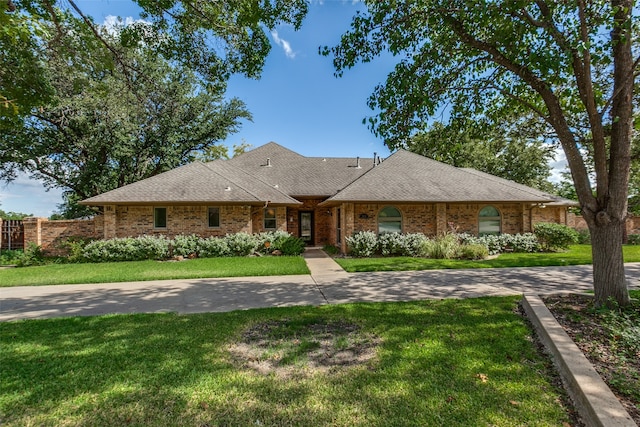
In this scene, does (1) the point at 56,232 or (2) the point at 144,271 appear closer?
(2) the point at 144,271

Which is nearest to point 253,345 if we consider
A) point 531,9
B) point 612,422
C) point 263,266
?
point 612,422

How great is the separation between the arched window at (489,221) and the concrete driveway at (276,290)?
206 inches

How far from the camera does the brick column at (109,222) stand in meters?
13.5

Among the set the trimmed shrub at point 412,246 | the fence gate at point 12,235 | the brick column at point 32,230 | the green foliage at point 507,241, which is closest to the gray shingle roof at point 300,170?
the trimmed shrub at point 412,246

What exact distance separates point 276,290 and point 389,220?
8258 millimetres

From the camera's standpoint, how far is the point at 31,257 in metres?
12.7

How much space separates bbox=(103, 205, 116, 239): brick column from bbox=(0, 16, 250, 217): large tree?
221 inches

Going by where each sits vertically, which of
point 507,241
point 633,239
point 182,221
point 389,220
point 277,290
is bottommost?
point 277,290

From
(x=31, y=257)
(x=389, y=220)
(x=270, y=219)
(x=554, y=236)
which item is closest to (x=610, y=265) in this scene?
(x=389, y=220)

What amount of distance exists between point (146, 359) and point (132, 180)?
21722mm

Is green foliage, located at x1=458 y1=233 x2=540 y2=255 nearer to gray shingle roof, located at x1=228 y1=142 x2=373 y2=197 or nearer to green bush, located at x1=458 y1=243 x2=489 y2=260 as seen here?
green bush, located at x1=458 y1=243 x2=489 y2=260

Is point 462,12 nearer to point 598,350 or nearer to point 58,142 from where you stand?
point 598,350

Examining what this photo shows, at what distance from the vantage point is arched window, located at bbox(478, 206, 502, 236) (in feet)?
47.6

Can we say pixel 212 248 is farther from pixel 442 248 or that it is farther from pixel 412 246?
pixel 442 248
